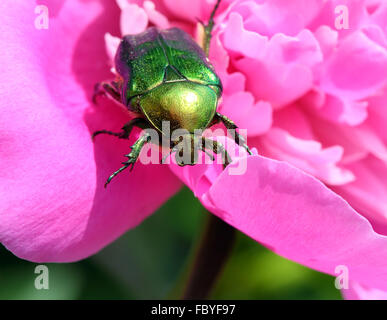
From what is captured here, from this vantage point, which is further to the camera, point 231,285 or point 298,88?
point 231,285

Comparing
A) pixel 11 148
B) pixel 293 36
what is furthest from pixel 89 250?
pixel 293 36

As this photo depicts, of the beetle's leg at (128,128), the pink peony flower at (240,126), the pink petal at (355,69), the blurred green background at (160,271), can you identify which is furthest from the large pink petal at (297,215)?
the blurred green background at (160,271)

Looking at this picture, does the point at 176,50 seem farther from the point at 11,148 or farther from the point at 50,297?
the point at 50,297

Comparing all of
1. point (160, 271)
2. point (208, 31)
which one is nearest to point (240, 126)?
point (208, 31)

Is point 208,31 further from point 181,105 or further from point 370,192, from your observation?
point 370,192

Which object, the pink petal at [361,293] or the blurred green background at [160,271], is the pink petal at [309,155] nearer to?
the pink petal at [361,293]

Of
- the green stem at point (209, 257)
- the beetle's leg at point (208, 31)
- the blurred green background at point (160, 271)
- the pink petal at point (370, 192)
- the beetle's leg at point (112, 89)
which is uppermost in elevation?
the beetle's leg at point (208, 31)

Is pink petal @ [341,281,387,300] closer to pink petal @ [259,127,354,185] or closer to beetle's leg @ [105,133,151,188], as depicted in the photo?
pink petal @ [259,127,354,185]

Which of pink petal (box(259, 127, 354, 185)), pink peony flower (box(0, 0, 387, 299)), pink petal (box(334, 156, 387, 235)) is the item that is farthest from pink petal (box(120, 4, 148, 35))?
pink petal (box(334, 156, 387, 235))
